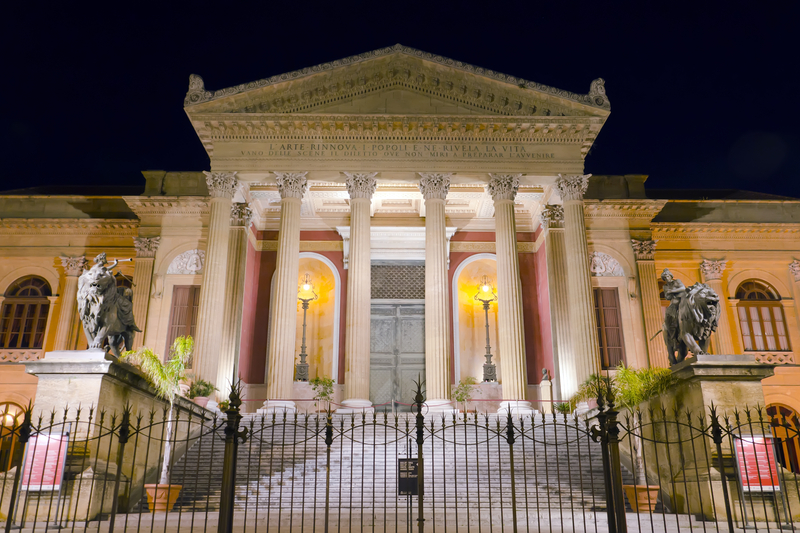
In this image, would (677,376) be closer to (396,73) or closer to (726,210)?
(396,73)

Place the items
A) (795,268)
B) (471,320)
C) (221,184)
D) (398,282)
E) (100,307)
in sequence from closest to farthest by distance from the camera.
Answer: (100,307)
(221,184)
(471,320)
(398,282)
(795,268)

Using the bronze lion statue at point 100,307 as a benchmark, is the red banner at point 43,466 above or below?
below

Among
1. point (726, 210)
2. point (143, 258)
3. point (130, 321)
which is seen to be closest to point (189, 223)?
point (143, 258)

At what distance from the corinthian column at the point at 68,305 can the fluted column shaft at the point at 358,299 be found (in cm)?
1229

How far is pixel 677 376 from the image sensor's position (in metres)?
12.1

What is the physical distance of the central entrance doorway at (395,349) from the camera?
80.9ft

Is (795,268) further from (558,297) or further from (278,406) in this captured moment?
(278,406)

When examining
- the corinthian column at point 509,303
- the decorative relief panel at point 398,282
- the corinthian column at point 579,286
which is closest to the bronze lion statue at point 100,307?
the corinthian column at point 509,303

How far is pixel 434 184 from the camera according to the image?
21109 mm

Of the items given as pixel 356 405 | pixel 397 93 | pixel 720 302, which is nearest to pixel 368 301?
pixel 356 405

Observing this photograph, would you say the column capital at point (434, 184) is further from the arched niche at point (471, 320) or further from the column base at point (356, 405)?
the column base at point (356, 405)

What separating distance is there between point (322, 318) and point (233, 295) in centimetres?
432

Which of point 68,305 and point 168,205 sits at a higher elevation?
point 168,205

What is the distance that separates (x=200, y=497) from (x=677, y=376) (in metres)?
9.29
